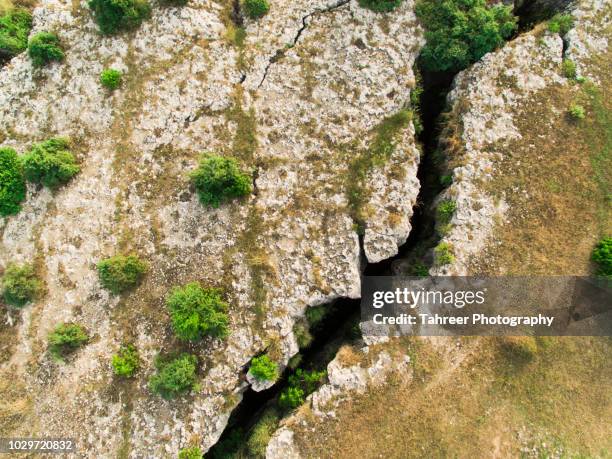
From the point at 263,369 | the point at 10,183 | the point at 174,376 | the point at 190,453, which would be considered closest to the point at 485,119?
the point at 263,369

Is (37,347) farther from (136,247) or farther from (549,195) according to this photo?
(549,195)

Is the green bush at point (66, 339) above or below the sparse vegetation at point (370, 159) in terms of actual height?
below

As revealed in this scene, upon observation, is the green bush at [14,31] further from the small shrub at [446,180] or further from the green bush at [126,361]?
the small shrub at [446,180]

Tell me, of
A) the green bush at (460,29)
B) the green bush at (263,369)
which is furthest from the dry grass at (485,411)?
the green bush at (460,29)

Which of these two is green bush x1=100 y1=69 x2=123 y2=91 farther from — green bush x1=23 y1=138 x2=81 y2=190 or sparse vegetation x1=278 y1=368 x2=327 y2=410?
sparse vegetation x1=278 y1=368 x2=327 y2=410

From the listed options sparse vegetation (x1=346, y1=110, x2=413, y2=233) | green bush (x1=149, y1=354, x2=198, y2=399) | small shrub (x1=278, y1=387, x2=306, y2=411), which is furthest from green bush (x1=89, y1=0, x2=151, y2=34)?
small shrub (x1=278, y1=387, x2=306, y2=411)

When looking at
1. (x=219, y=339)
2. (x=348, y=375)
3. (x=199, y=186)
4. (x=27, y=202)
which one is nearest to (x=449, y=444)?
(x=348, y=375)
